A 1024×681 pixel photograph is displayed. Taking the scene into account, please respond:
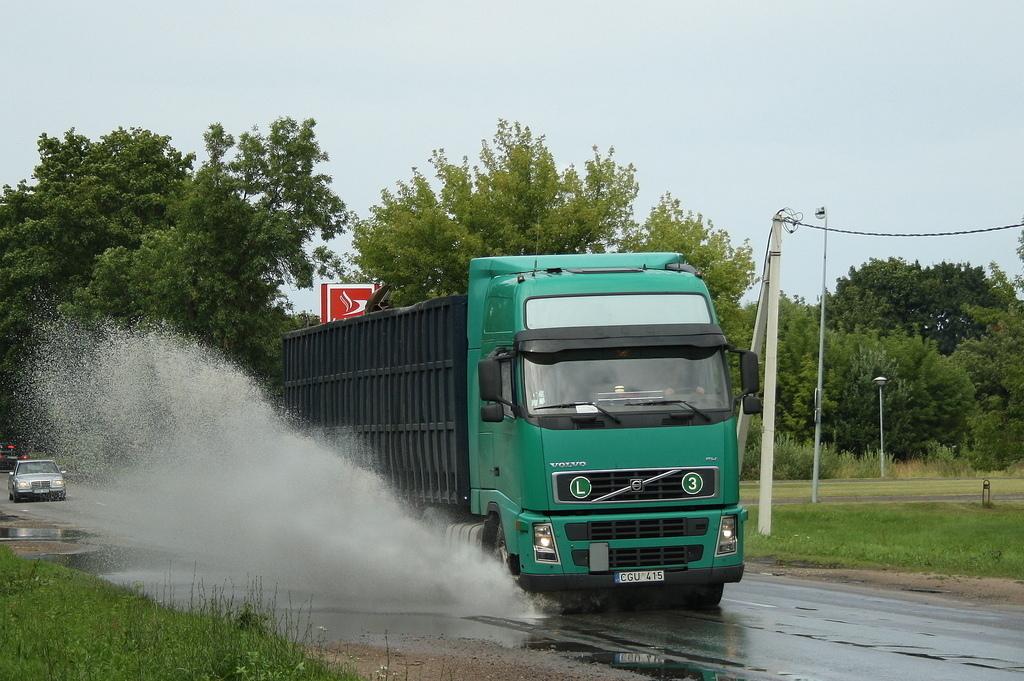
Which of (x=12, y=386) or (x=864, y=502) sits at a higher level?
(x=12, y=386)

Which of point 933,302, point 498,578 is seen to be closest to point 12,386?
point 498,578

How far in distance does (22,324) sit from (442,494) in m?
51.2

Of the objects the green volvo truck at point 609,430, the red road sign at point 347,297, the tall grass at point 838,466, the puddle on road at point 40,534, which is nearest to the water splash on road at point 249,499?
the puddle on road at point 40,534

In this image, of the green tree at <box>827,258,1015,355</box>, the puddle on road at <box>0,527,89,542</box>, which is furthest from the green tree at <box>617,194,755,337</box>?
the green tree at <box>827,258,1015,355</box>

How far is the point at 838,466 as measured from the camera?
207ft

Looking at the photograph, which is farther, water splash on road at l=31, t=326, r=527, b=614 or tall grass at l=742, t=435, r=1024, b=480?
tall grass at l=742, t=435, r=1024, b=480

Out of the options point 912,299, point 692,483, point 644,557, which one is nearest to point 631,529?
point 644,557

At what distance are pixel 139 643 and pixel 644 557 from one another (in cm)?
461

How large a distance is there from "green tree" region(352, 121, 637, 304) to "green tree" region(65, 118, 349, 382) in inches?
300

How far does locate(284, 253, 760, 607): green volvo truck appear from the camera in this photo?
12102 millimetres

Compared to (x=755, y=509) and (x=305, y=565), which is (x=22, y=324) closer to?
(x=755, y=509)

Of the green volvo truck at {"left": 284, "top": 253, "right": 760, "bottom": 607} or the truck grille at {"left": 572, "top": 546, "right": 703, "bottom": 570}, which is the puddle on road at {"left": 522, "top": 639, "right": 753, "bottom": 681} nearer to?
the truck grille at {"left": 572, "top": 546, "right": 703, "bottom": 570}

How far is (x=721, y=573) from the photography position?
12.4 metres

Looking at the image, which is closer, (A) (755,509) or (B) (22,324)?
(A) (755,509)
